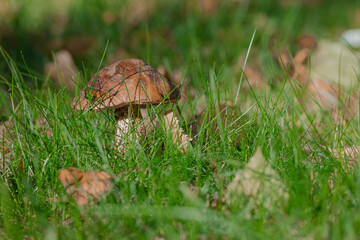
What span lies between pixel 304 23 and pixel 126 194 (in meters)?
3.11

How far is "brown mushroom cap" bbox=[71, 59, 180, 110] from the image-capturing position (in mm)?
1465

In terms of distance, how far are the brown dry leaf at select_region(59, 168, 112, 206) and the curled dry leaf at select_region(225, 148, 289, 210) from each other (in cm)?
40

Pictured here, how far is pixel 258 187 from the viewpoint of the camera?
1200mm

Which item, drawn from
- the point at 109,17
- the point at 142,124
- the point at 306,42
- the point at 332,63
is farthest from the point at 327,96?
the point at 109,17

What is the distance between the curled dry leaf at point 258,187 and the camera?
45.2 inches

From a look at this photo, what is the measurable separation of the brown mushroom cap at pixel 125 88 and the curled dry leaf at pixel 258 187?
417 millimetres

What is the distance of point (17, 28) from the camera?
Answer: 3160 mm

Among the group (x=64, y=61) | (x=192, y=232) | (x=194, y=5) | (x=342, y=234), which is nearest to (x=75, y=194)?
(x=192, y=232)

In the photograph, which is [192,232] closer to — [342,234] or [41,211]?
[342,234]

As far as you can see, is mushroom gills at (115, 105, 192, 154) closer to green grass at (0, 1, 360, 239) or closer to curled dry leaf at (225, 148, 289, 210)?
green grass at (0, 1, 360, 239)

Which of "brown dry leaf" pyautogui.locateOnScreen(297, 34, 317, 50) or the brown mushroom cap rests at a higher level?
"brown dry leaf" pyautogui.locateOnScreen(297, 34, 317, 50)

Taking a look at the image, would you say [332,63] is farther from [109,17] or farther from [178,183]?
[178,183]

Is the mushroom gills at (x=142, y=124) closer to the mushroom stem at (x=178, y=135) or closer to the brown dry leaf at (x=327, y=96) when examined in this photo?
the mushroom stem at (x=178, y=135)

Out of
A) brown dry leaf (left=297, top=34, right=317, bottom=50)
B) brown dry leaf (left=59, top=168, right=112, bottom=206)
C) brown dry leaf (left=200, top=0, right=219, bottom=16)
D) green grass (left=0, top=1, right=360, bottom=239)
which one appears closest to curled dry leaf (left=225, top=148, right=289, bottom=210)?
green grass (left=0, top=1, right=360, bottom=239)
